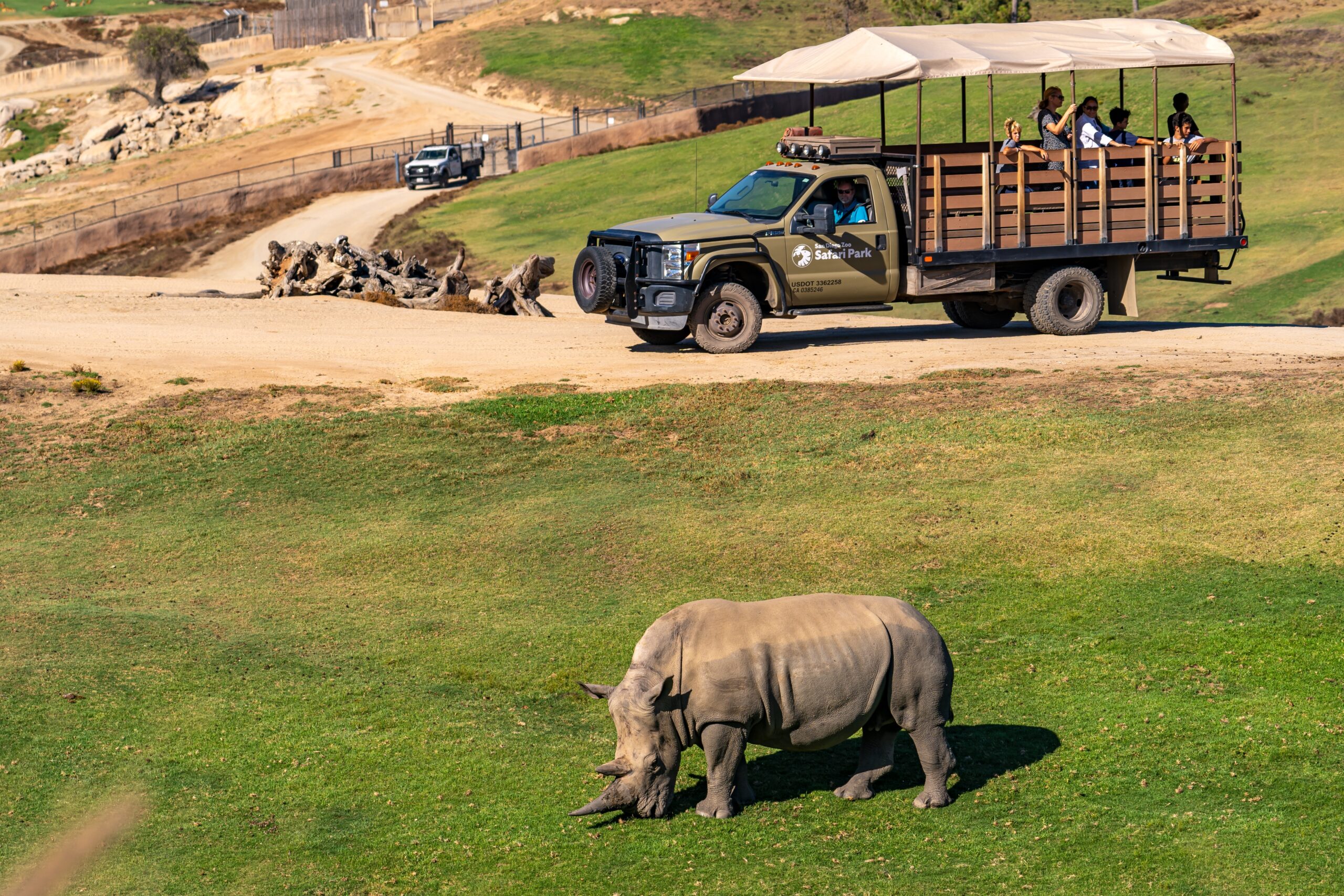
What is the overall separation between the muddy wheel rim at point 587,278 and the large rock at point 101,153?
222 feet

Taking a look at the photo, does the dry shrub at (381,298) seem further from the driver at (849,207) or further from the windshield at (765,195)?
the driver at (849,207)

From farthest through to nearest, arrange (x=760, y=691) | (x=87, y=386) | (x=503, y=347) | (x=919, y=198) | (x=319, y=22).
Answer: (x=319, y=22) < (x=503, y=347) < (x=919, y=198) < (x=87, y=386) < (x=760, y=691)

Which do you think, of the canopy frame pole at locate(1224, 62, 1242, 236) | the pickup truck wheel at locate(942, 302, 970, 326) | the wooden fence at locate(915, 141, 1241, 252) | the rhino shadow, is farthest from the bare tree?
the rhino shadow

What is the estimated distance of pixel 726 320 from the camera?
20250 millimetres

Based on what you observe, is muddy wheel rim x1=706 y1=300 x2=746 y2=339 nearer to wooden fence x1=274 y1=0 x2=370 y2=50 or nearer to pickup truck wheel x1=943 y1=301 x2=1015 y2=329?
pickup truck wheel x1=943 y1=301 x2=1015 y2=329

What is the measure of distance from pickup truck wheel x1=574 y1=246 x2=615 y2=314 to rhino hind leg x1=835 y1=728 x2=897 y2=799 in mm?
11961

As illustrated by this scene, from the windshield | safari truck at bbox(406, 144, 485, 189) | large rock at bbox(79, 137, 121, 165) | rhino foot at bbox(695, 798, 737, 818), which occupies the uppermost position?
large rock at bbox(79, 137, 121, 165)

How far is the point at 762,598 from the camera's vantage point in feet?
37.8

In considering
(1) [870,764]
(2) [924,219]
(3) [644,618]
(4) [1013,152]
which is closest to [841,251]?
(2) [924,219]

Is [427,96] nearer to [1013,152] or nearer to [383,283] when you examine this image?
[383,283]

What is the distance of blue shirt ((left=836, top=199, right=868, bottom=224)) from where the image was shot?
19.8 metres

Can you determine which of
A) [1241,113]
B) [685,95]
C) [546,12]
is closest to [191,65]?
[546,12]

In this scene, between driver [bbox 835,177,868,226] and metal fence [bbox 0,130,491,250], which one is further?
metal fence [bbox 0,130,491,250]

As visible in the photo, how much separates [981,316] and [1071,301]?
6.69 ft
